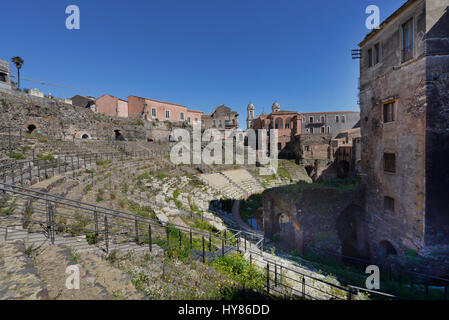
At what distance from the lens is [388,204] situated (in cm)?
1144

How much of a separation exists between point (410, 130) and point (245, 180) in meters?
18.0

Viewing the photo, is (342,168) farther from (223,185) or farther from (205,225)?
(205,225)

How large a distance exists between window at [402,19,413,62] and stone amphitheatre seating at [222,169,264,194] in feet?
56.7

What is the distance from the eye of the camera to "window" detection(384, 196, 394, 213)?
11169 millimetres

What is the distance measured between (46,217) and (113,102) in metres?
31.5

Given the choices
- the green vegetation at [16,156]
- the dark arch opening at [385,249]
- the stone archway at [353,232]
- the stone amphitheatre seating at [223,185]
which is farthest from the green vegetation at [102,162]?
the dark arch opening at [385,249]

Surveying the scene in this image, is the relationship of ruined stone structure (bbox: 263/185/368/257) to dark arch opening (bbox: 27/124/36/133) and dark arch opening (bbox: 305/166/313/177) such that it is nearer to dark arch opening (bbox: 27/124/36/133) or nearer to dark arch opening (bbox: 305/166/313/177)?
dark arch opening (bbox: 305/166/313/177)

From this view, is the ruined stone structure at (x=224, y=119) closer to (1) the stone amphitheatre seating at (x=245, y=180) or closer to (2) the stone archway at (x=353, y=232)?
(1) the stone amphitheatre seating at (x=245, y=180)

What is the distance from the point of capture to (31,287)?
10.9 feet

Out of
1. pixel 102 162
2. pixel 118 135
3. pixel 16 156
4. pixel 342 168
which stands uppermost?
pixel 118 135

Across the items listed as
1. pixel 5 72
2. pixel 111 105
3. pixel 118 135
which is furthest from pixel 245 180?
pixel 5 72

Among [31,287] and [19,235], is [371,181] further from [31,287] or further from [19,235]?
[19,235]

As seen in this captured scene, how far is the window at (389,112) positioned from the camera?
36.0 ft
